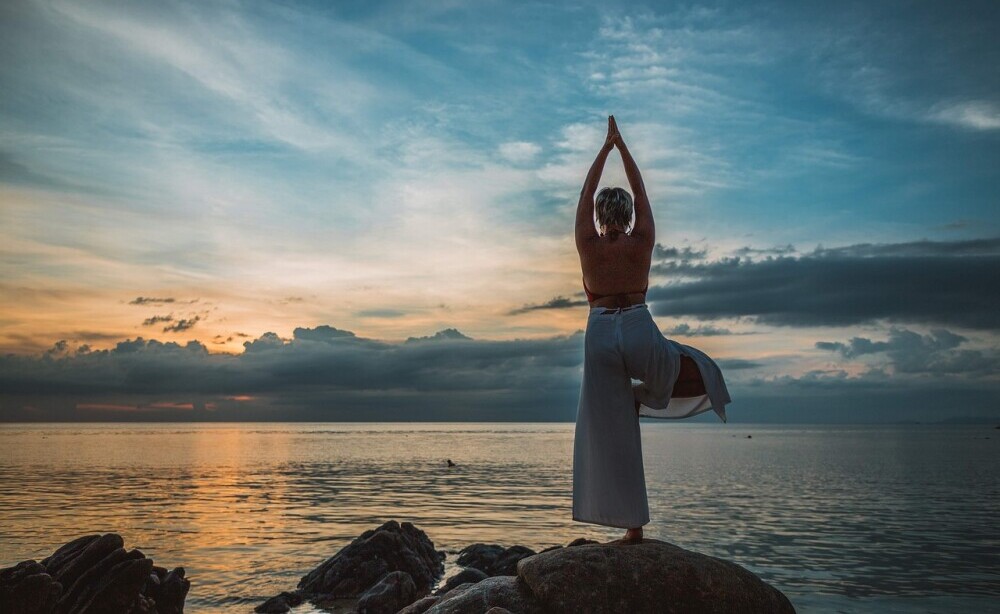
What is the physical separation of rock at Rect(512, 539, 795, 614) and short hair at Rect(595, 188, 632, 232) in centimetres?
356

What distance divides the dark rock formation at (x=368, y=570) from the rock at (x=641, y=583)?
31.3ft

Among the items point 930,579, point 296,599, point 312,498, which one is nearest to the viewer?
point 296,599

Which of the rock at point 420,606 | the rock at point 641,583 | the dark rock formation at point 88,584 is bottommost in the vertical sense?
the dark rock formation at point 88,584

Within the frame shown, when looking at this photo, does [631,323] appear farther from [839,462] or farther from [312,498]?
[839,462]

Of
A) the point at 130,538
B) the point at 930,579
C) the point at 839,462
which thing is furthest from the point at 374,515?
the point at 839,462

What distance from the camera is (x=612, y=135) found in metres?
8.09

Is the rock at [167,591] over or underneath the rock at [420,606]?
underneath

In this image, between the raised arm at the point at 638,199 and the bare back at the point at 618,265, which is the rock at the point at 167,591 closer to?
the bare back at the point at 618,265

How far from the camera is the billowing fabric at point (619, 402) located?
7.61m

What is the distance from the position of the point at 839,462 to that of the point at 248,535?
6453cm

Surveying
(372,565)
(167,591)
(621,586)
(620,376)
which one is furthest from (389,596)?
(620,376)

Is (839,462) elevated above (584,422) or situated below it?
below

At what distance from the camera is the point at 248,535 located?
28031 mm

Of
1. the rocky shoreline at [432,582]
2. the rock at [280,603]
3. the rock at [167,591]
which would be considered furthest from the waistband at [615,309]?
the rock at [280,603]
